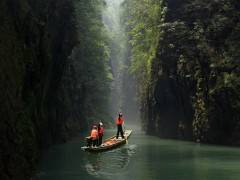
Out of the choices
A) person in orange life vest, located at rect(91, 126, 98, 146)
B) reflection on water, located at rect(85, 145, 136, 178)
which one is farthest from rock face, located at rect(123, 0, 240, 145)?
person in orange life vest, located at rect(91, 126, 98, 146)

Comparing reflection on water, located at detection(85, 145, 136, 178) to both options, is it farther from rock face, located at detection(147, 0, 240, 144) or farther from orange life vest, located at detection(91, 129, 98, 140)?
rock face, located at detection(147, 0, 240, 144)

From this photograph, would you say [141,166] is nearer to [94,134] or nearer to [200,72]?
[94,134]

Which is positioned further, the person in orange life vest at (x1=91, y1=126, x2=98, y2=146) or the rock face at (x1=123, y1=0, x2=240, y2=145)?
the rock face at (x1=123, y1=0, x2=240, y2=145)

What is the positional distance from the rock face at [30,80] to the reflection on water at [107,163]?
3.10 meters

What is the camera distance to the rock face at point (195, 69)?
1486 inches

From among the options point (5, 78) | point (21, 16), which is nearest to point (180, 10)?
point (21, 16)

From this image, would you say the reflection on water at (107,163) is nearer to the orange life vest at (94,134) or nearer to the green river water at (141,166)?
the green river water at (141,166)

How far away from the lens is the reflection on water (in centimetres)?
2153

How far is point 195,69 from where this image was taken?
42375 mm

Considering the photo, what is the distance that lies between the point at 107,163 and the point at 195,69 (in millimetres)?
20133


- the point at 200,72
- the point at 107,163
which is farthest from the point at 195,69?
the point at 107,163

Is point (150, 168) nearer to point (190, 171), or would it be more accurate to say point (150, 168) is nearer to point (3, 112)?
point (190, 171)

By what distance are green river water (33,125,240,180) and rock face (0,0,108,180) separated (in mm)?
1574

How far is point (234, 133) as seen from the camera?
37000 mm
